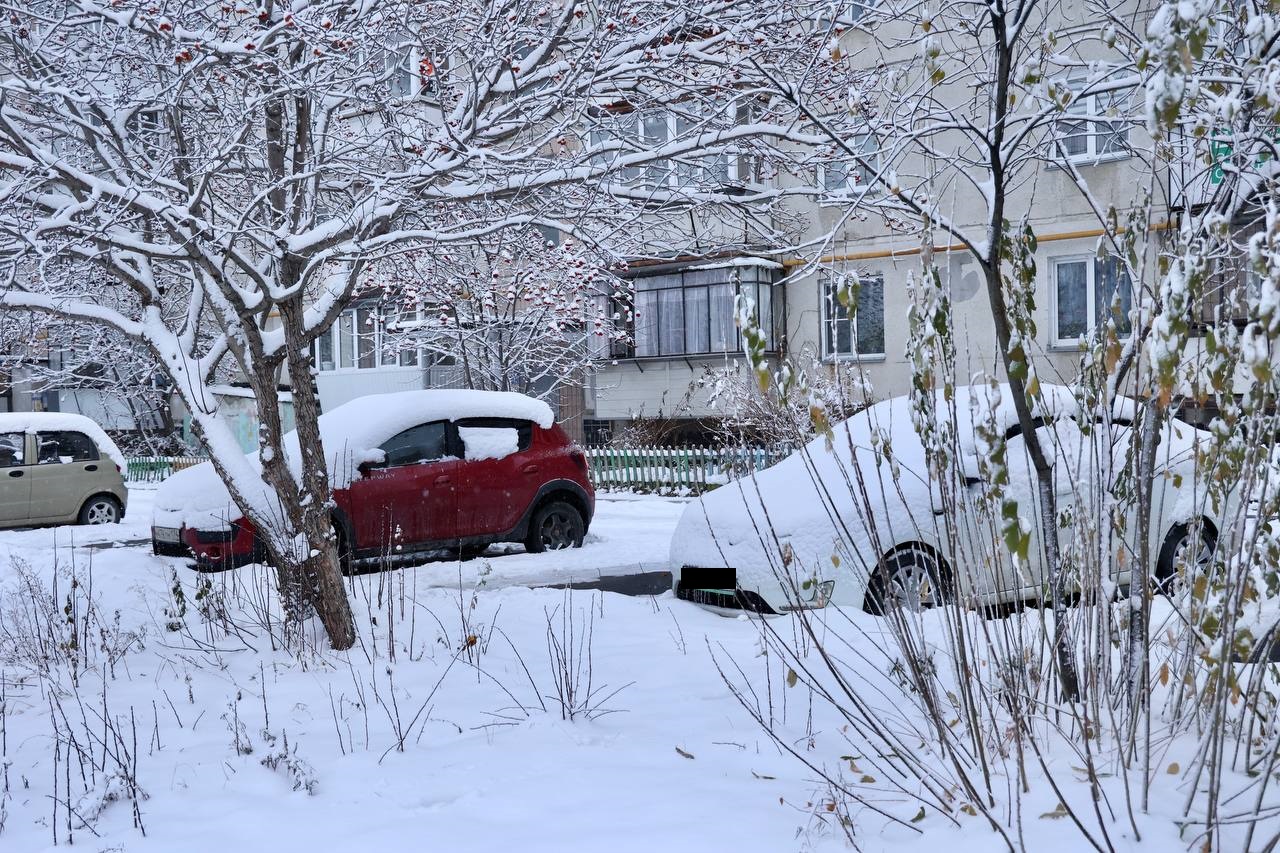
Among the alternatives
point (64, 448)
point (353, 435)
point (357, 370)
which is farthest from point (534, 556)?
point (357, 370)

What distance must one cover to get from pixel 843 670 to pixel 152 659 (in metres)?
3.76

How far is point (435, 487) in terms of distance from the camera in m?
10.7

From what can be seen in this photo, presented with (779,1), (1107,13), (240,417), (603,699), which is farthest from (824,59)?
(240,417)

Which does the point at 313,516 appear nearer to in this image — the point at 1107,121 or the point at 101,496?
the point at 1107,121

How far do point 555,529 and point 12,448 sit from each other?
8.71 metres

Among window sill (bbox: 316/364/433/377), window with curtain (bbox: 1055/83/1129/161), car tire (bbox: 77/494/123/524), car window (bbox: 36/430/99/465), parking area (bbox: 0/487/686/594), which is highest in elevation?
window sill (bbox: 316/364/433/377)

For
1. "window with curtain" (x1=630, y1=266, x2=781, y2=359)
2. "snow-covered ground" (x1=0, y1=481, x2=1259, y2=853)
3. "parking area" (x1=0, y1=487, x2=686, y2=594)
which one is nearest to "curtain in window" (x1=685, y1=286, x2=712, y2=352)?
"window with curtain" (x1=630, y1=266, x2=781, y2=359)

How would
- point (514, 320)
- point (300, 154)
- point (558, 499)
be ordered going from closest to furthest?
1. point (300, 154)
2. point (558, 499)
3. point (514, 320)

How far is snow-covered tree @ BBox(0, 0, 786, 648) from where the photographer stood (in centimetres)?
542

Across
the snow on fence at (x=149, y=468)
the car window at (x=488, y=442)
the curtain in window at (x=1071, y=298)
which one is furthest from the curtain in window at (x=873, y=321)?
the snow on fence at (x=149, y=468)

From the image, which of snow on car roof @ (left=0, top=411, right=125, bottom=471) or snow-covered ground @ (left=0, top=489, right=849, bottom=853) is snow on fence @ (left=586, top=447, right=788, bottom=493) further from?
snow-covered ground @ (left=0, top=489, right=849, bottom=853)

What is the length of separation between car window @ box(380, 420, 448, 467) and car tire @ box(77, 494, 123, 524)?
7868mm

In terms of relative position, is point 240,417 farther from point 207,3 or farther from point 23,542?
point 207,3

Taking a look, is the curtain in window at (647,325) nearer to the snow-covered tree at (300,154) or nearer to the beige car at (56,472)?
the beige car at (56,472)
